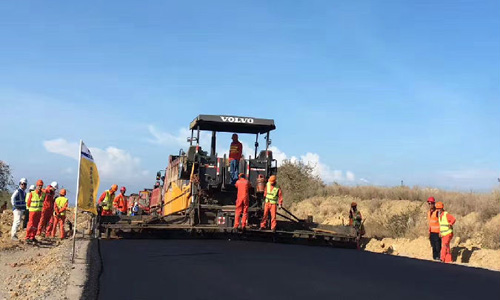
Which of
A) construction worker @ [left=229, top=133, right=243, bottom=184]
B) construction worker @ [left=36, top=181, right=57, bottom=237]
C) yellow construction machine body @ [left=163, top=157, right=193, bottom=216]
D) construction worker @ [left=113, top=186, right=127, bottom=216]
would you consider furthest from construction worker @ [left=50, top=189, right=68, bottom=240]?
construction worker @ [left=229, top=133, right=243, bottom=184]

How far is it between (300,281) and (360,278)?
1058 mm

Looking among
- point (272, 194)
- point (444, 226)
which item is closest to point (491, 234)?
point (444, 226)

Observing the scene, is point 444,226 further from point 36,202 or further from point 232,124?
point 36,202

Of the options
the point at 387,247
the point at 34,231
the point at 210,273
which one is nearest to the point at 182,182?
the point at 34,231

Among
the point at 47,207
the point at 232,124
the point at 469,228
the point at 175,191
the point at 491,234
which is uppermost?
the point at 232,124

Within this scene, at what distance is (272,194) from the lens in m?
13.2

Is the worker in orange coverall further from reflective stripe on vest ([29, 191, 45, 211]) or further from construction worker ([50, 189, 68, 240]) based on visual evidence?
construction worker ([50, 189, 68, 240])

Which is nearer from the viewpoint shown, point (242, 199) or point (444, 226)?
point (444, 226)

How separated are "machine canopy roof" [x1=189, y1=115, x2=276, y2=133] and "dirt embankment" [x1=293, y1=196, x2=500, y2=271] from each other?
497 cm

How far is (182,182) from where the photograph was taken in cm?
1452

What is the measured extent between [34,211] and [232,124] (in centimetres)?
569

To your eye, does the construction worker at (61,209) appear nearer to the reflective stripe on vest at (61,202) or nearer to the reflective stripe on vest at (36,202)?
the reflective stripe on vest at (61,202)

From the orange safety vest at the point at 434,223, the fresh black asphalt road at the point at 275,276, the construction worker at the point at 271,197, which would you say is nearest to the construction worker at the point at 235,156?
the construction worker at the point at 271,197

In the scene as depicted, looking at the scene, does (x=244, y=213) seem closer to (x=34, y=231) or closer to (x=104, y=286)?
(x=34, y=231)
